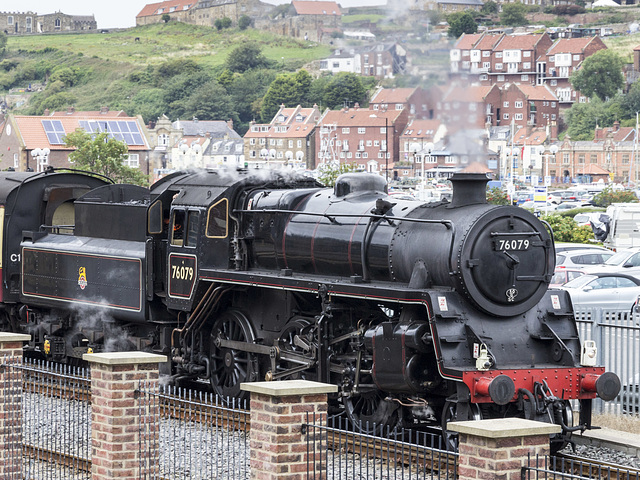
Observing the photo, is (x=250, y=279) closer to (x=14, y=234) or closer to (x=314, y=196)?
(x=314, y=196)

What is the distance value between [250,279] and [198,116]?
159m

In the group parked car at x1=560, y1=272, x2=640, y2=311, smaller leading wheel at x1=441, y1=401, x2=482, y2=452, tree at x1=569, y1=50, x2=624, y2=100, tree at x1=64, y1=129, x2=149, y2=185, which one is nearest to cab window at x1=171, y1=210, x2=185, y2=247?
smaller leading wheel at x1=441, y1=401, x2=482, y2=452

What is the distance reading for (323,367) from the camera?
12.9 metres

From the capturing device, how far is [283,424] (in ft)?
26.2

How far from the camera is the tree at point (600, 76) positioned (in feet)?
510

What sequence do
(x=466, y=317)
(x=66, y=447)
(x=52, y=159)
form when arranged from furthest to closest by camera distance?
(x=52, y=159), (x=66, y=447), (x=466, y=317)

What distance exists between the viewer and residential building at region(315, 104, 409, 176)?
128 meters

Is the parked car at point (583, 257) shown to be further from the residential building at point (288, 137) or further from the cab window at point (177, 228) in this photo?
the residential building at point (288, 137)

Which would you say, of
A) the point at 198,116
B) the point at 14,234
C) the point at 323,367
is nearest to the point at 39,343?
the point at 14,234

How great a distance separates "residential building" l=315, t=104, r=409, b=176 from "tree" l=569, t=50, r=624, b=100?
125 ft

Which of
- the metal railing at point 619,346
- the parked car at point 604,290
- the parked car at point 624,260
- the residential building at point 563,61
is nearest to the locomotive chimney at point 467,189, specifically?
A: the metal railing at point 619,346

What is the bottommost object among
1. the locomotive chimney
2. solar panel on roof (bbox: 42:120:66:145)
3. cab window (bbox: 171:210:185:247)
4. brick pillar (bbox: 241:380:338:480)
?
brick pillar (bbox: 241:380:338:480)

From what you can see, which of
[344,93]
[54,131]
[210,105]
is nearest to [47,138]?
[54,131]

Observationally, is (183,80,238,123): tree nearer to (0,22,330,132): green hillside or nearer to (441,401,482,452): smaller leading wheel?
(0,22,330,132): green hillside
